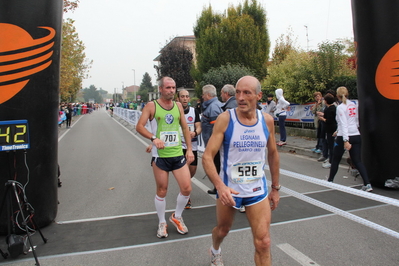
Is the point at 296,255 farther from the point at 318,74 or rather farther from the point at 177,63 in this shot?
the point at 177,63

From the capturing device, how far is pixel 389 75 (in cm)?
599

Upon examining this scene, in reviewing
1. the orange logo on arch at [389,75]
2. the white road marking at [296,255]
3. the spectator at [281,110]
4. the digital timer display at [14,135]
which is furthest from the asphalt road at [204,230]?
the spectator at [281,110]

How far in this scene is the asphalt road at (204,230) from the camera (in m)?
3.64

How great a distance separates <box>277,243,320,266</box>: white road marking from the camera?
3.52 metres

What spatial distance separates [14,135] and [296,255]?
11.1 feet

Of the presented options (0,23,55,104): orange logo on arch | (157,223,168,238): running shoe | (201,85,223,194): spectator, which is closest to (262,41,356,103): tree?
(201,85,223,194): spectator

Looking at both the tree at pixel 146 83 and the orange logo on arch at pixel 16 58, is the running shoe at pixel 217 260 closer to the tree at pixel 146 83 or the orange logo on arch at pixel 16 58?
the orange logo on arch at pixel 16 58

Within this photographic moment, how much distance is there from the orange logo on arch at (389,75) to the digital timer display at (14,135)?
575cm

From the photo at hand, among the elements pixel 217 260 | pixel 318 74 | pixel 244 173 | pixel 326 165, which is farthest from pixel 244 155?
pixel 318 74

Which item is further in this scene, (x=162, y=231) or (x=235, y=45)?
(x=235, y=45)

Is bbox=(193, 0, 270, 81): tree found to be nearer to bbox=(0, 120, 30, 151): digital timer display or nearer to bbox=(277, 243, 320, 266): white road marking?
bbox=(277, 243, 320, 266): white road marking

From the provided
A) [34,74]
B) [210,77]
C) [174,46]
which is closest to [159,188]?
[34,74]

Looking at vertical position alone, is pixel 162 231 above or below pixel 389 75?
below

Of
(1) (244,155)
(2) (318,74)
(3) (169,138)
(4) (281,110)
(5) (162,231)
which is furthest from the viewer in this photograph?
(2) (318,74)
